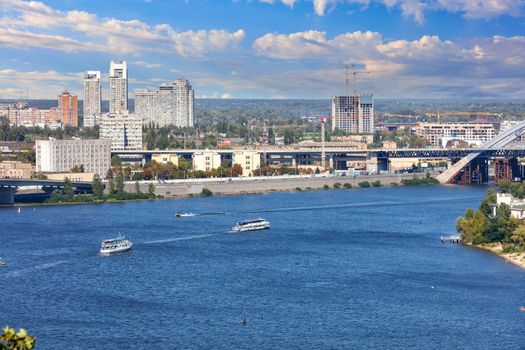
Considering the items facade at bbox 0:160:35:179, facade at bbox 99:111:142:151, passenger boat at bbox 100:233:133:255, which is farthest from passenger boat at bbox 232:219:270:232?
facade at bbox 99:111:142:151

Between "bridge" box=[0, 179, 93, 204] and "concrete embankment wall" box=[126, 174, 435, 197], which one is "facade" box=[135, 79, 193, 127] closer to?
"concrete embankment wall" box=[126, 174, 435, 197]

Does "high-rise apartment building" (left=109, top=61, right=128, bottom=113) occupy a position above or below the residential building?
above

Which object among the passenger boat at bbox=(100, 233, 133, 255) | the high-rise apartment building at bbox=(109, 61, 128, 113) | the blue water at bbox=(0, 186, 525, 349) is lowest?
the blue water at bbox=(0, 186, 525, 349)

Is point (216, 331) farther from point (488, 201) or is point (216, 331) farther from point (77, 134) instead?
point (77, 134)

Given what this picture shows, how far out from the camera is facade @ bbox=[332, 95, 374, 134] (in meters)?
60.8

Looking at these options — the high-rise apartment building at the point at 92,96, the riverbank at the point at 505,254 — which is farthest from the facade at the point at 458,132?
the riverbank at the point at 505,254

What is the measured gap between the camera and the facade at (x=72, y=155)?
30.1 meters

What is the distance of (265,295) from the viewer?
12.1 m

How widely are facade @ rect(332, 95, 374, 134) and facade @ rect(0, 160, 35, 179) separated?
33892 mm

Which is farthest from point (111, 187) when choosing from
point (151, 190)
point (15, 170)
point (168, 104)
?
point (168, 104)

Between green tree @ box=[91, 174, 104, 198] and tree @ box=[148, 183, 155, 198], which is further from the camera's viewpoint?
tree @ box=[148, 183, 155, 198]

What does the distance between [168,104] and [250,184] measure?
3215 cm

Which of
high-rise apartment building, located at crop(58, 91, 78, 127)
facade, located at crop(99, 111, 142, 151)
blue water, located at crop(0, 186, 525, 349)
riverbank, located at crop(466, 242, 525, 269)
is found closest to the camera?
blue water, located at crop(0, 186, 525, 349)

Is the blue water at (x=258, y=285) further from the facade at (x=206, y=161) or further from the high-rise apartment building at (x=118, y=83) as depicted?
the high-rise apartment building at (x=118, y=83)
